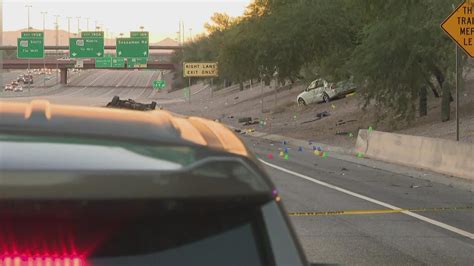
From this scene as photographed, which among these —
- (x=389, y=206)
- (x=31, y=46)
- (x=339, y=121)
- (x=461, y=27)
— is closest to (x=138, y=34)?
(x=31, y=46)

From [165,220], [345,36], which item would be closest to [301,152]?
[345,36]

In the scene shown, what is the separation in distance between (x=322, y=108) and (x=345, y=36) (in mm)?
12533

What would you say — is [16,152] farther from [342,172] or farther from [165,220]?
[342,172]

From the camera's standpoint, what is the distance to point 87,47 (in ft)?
198

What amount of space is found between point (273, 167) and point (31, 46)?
4788 cm

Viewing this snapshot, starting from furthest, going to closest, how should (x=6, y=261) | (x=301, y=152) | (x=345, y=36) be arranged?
(x=345, y=36) → (x=301, y=152) → (x=6, y=261)

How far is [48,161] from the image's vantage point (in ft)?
5.73

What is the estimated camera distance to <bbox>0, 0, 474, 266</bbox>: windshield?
1.78 metres

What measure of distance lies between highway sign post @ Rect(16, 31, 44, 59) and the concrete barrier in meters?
44.9

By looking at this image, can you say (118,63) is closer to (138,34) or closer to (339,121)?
(138,34)

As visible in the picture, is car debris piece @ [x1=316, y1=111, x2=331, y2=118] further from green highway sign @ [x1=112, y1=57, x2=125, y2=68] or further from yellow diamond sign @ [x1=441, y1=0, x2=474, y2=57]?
green highway sign @ [x1=112, y1=57, x2=125, y2=68]

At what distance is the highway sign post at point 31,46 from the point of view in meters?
58.7

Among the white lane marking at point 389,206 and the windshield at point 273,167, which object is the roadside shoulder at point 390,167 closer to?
the windshield at point 273,167

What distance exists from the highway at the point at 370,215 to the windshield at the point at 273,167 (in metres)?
0.04
